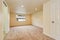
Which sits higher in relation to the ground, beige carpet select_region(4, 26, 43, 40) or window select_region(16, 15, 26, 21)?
window select_region(16, 15, 26, 21)

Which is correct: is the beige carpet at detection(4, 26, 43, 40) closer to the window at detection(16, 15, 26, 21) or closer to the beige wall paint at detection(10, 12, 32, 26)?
the beige wall paint at detection(10, 12, 32, 26)

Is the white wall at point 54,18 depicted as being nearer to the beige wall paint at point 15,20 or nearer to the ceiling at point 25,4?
the ceiling at point 25,4

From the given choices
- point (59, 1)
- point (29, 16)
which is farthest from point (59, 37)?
point (29, 16)

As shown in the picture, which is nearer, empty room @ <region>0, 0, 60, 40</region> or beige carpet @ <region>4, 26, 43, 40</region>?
empty room @ <region>0, 0, 60, 40</region>

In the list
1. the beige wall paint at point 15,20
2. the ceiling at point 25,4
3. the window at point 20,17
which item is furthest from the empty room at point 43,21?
the window at point 20,17

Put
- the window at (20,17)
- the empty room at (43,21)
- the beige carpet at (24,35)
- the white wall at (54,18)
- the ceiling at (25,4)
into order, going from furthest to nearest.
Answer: the window at (20,17), the ceiling at (25,4), the beige carpet at (24,35), the empty room at (43,21), the white wall at (54,18)

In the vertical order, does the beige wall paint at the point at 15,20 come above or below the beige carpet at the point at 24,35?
above

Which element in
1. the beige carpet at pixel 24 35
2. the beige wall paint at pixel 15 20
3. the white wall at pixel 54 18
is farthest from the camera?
the beige wall paint at pixel 15 20

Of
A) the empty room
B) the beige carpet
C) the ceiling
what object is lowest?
the beige carpet

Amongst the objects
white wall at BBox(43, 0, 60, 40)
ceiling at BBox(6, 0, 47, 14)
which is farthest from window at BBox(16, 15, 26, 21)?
white wall at BBox(43, 0, 60, 40)

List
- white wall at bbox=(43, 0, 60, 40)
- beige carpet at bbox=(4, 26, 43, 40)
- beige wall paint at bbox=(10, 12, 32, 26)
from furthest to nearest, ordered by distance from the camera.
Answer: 1. beige wall paint at bbox=(10, 12, 32, 26)
2. beige carpet at bbox=(4, 26, 43, 40)
3. white wall at bbox=(43, 0, 60, 40)

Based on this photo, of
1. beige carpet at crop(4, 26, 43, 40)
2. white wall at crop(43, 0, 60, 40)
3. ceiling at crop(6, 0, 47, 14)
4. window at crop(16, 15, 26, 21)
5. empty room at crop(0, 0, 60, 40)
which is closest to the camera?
white wall at crop(43, 0, 60, 40)

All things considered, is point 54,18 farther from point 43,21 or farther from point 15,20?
point 15,20

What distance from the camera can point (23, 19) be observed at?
38.5ft
